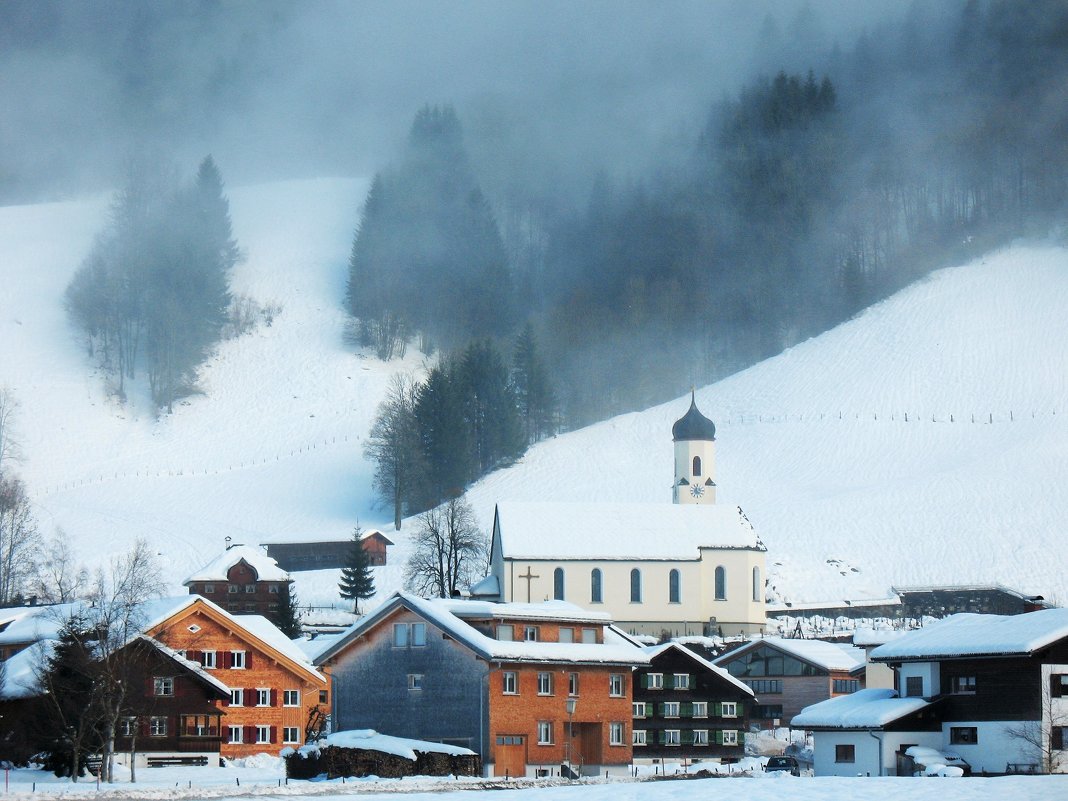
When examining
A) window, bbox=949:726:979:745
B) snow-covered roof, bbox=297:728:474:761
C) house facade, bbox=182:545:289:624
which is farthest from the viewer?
house facade, bbox=182:545:289:624

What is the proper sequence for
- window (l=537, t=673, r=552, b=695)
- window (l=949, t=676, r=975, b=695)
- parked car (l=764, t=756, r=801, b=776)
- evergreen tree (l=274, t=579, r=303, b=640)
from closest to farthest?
window (l=949, t=676, r=975, b=695) < parked car (l=764, t=756, r=801, b=776) < window (l=537, t=673, r=552, b=695) < evergreen tree (l=274, t=579, r=303, b=640)

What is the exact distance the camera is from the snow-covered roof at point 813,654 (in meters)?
63.5

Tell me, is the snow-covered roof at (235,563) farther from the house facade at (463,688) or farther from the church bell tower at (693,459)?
the house facade at (463,688)

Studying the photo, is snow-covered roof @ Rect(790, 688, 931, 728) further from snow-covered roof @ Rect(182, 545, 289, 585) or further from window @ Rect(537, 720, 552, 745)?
snow-covered roof @ Rect(182, 545, 289, 585)

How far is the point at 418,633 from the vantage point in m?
46.0

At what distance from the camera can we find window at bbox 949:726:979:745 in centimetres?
4291

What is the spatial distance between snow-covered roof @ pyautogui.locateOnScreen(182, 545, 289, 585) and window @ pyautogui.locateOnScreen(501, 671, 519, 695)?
3730 centimetres

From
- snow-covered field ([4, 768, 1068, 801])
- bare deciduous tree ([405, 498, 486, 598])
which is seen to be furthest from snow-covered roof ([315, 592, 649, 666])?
bare deciduous tree ([405, 498, 486, 598])

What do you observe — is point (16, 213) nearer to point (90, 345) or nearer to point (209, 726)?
point (90, 345)

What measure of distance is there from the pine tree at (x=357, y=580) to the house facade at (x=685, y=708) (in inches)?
995

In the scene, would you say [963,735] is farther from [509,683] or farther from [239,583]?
[239,583]

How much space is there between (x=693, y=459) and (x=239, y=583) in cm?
2431

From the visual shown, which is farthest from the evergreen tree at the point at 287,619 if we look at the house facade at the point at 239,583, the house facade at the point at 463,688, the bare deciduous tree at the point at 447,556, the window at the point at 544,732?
the window at the point at 544,732

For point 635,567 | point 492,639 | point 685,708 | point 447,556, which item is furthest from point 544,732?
point 447,556
